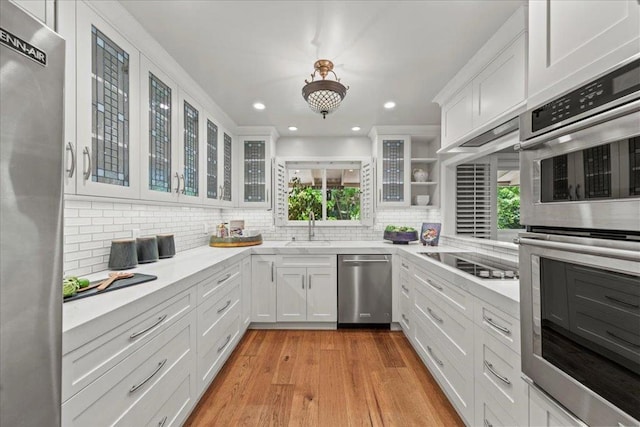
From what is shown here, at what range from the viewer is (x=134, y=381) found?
1.18 metres

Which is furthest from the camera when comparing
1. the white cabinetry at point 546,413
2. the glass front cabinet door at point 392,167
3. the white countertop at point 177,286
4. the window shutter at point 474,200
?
the glass front cabinet door at point 392,167

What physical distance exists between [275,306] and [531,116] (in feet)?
9.36

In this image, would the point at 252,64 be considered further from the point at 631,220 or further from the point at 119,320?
the point at 631,220

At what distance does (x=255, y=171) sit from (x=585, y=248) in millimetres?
3434

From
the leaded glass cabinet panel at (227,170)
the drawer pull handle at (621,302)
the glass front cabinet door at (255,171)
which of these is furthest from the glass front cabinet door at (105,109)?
the drawer pull handle at (621,302)

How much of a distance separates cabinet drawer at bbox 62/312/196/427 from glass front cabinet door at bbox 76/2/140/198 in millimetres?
850

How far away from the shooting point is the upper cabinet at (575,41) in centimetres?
69

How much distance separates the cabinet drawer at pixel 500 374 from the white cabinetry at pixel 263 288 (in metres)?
2.14

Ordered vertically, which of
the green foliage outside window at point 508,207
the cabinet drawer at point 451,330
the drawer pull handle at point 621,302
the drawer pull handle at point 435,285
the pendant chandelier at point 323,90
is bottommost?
the cabinet drawer at point 451,330

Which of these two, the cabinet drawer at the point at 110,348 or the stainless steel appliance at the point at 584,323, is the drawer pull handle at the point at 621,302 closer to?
the stainless steel appliance at the point at 584,323

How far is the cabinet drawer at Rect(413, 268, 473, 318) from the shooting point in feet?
5.37

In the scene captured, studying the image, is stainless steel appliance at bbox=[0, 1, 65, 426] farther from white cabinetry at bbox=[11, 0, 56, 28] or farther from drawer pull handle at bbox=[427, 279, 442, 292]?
drawer pull handle at bbox=[427, 279, 442, 292]

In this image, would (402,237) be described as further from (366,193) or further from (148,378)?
(148,378)

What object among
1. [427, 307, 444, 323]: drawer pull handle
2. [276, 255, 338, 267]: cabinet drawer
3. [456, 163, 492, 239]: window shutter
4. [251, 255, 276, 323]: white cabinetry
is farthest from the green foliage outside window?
[251, 255, 276, 323]: white cabinetry
